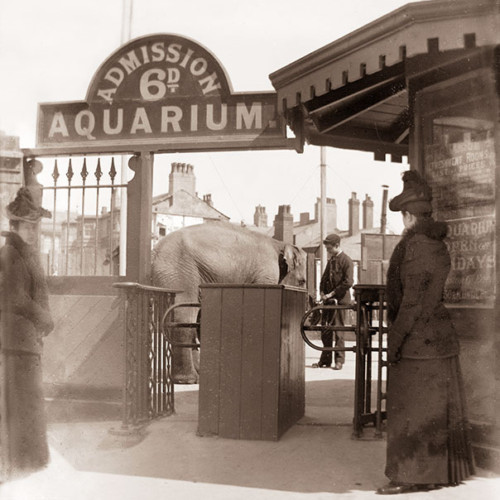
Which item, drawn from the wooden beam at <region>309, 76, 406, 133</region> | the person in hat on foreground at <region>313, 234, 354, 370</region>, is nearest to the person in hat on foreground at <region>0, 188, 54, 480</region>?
the wooden beam at <region>309, 76, 406, 133</region>

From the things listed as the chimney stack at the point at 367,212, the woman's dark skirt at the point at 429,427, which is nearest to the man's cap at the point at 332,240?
the woman's dark skirt at the point at 429,427

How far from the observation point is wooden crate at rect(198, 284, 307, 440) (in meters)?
5.62

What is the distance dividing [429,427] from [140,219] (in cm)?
388

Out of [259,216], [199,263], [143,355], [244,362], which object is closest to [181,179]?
[259,216]

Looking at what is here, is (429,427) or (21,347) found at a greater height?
(21,347)

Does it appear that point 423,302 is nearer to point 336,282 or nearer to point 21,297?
point 21,297

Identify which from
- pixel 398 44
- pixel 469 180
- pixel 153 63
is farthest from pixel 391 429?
pixel 153 63

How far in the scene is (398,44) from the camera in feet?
15.3

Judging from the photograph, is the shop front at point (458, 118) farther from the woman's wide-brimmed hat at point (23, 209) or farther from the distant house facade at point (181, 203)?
the distant house facade at point (181, 203)

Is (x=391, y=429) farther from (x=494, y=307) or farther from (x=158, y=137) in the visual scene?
(x=158, y=137)

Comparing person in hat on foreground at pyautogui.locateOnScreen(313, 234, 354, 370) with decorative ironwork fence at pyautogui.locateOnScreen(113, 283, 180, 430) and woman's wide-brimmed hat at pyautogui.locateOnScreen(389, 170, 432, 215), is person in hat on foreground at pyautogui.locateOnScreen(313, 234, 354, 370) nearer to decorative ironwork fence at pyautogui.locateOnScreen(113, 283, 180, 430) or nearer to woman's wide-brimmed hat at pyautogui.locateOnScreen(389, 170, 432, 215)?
decorative ironwork fence at pyautogui.locateOnScreen(113, 283, 180, 430)

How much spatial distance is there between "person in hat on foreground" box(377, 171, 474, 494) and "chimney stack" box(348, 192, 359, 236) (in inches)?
2088

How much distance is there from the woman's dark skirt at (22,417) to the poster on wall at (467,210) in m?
3.16

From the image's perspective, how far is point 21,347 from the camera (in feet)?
14.3
